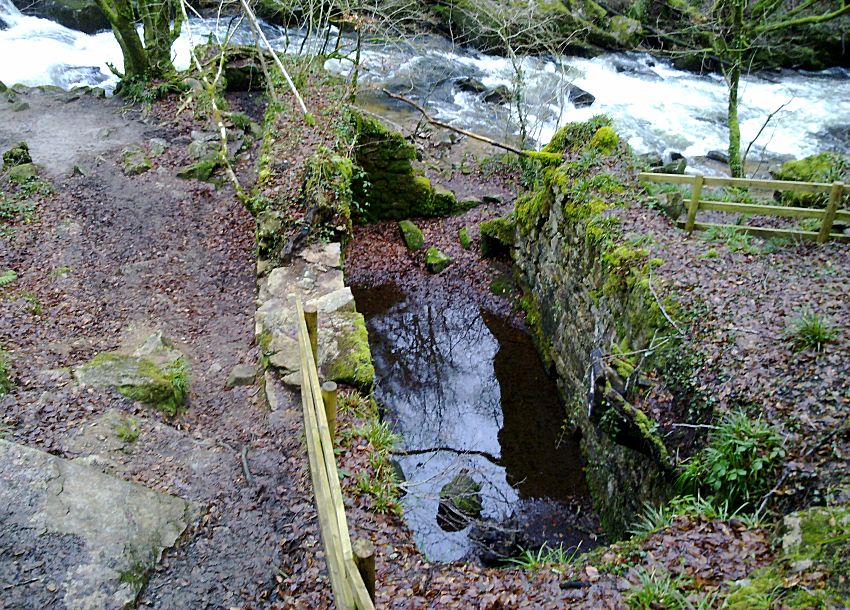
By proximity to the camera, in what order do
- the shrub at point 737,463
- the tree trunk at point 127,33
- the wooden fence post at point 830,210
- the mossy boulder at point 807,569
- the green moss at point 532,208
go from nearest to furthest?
1. the mossy boulder at point 807,569
2. the shrub at point 737,463
3. the wooden fence post at point 830,210
4. the green moss at point 532,208
5. the tree trunk at point 127,33

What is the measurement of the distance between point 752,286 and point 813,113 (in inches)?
664

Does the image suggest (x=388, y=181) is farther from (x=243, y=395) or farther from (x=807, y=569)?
(x=807, y=569)

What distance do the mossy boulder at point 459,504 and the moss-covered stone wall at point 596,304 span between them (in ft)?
5.67

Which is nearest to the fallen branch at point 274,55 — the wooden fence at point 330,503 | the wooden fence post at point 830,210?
the wooden fence at point 330,503

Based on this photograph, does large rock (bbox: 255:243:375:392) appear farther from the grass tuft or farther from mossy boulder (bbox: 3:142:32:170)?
mossy boulder (bbox: 3:142:32:170)

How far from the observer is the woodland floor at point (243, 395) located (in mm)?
4805

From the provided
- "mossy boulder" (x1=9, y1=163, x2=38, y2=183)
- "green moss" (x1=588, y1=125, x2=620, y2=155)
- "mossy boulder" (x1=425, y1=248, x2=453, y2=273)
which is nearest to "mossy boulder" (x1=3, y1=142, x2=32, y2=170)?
"mossy boulder" (x1=9, y1=163, x2=38, y2=183)

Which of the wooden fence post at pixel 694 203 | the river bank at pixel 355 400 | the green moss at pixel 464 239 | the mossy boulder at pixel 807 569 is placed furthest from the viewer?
the green moss at pixel 464 239

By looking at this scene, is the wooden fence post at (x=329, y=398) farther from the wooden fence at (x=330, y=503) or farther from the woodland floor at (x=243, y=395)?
the woodland floor at (x=243, y=395)

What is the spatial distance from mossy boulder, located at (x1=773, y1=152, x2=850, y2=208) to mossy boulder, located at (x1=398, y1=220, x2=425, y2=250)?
789 centimetres

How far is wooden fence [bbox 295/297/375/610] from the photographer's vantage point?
334cm

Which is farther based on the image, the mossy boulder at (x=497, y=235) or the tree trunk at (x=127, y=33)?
the tree trunk at (x=127, y=33)

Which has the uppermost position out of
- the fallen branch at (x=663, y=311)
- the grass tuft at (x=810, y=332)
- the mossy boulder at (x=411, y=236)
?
the grass tuft at (x=810, y=332)

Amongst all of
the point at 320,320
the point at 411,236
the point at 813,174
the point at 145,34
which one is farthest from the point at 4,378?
the point at 145,34
